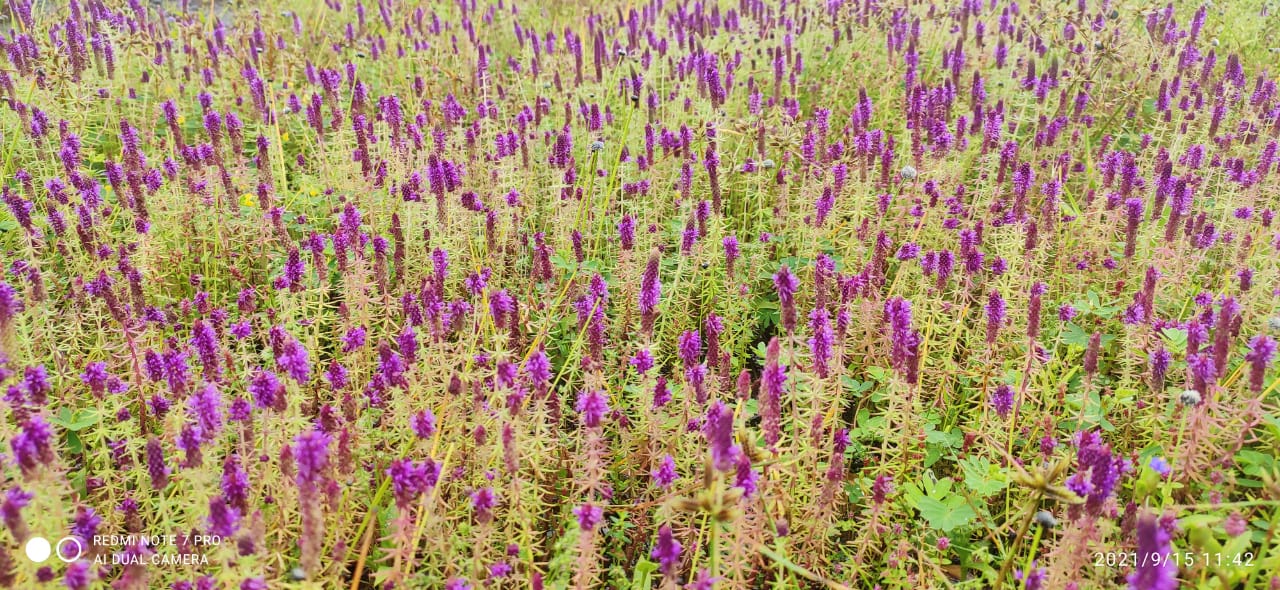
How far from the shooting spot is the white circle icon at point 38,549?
6.15 feet

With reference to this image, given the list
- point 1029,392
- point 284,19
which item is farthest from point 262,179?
point 284,19

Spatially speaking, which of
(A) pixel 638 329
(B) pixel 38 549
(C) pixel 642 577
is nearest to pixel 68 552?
(B) pixel 38 549

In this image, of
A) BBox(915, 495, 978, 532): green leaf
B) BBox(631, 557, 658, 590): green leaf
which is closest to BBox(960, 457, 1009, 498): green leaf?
BBox(915, 495, 978, 532): green leaf

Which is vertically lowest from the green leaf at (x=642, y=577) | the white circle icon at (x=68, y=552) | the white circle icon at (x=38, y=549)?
the green leaf at (x=642, y=577)

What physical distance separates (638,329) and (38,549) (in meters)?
1.77

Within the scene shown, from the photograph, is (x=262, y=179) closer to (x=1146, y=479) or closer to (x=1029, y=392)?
(x=1029, y=392)

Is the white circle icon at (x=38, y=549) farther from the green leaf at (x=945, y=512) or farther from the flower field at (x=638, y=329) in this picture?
the green leaf at (x=945, y=512)

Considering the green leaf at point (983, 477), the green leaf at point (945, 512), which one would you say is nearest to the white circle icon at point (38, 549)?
the green leaf at point (945, 512)

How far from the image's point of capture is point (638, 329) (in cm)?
294

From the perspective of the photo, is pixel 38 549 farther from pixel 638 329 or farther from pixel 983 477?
pixel 983 477

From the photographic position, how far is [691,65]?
5918 mm

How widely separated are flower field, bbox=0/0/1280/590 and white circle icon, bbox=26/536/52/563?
1 cm

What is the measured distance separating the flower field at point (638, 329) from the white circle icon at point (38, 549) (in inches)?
0.5

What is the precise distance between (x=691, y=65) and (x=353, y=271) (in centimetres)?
348
